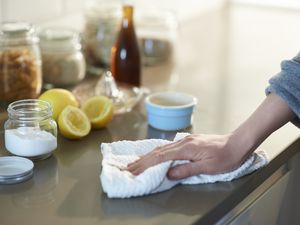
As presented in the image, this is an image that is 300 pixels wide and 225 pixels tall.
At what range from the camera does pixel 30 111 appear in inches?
42.9

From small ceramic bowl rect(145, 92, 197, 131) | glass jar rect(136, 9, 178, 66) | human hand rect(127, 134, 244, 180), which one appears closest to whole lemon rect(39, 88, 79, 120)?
small ceramic bowl rect(145, 92, 197, 131)

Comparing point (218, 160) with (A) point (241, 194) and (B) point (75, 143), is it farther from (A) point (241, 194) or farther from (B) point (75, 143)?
(B) point (75, 143)

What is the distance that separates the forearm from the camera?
1037 mm

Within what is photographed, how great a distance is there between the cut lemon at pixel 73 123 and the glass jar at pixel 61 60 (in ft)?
0.80

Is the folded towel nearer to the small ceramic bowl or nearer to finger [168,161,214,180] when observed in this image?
finger [168,161,214,180]

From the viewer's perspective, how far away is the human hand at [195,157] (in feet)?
3.25

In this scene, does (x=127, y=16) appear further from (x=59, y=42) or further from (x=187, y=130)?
(x=187, y=130)

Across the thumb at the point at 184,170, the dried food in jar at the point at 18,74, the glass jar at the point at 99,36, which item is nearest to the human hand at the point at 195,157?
the thumb at the point at 184,170

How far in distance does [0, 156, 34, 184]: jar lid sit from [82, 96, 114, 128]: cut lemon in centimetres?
22

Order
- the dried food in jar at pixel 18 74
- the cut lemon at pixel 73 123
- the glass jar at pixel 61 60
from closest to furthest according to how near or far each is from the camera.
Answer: the cut lemon at pixel 73 123, the dried food in jar at pixel 18 74, the glass jar at pixel 61 60

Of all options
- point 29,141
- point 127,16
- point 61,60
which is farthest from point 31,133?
point 127,16

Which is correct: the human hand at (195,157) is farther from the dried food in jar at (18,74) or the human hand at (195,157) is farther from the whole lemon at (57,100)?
the dried food in jar at (18,74)

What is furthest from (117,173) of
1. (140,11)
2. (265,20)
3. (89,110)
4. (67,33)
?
(265,20)

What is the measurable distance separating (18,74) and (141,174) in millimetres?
453
